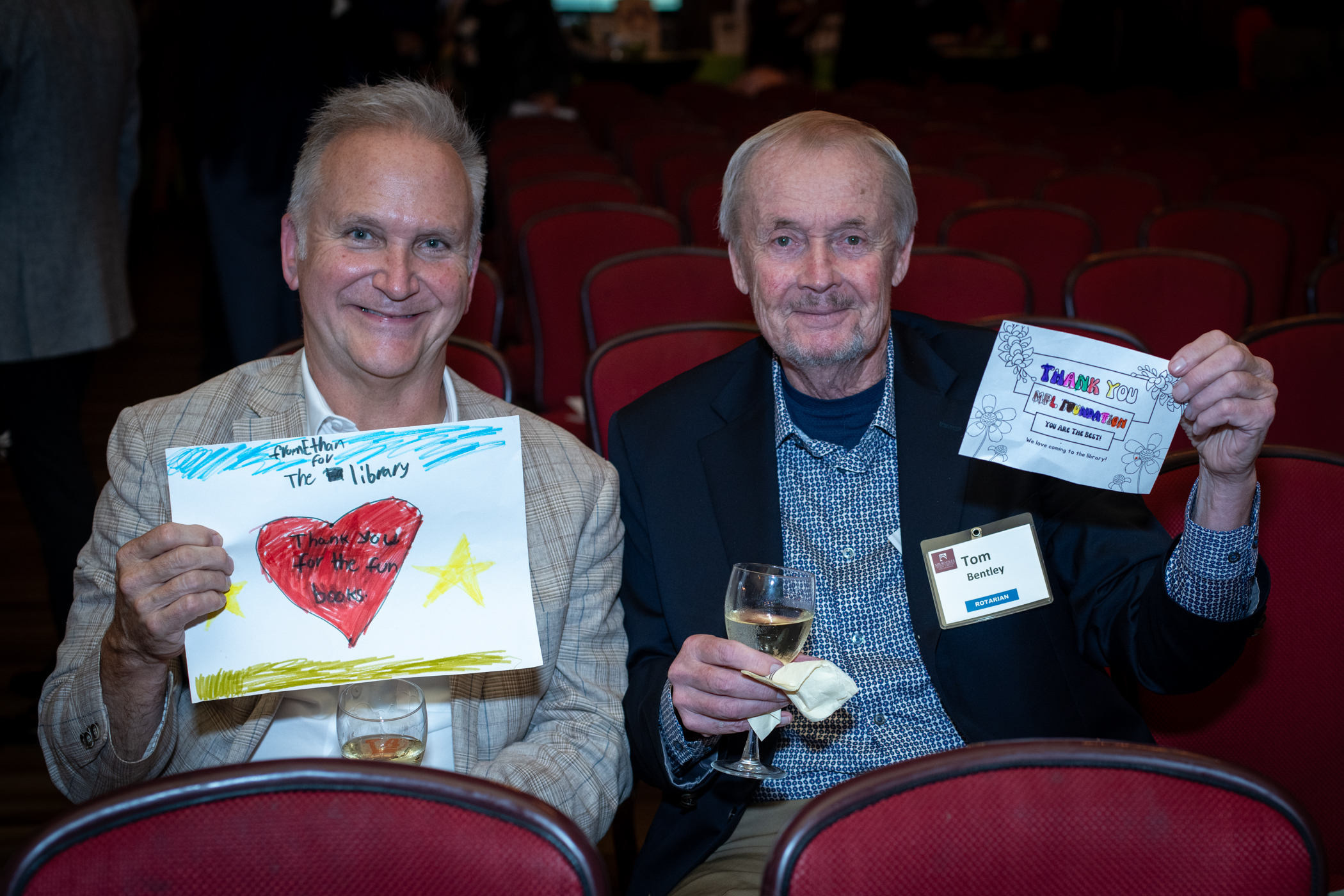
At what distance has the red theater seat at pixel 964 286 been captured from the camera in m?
3.33

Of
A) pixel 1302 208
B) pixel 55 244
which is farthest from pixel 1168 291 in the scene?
pixel 55 244

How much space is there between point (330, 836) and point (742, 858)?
863 millimetres

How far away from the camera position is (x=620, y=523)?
1.80 m

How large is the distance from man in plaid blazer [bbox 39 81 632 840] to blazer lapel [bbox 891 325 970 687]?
47cm

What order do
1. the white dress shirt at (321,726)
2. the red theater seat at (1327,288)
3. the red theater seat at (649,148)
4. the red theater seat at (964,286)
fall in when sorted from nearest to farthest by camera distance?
the white dress shirt at (321,726), the red theater seat at (964,286), the red theater seat at (1327,288), the red theater seat at (649,148)

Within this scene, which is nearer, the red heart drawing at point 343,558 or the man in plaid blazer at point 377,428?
the red heart drawing at point 343,558

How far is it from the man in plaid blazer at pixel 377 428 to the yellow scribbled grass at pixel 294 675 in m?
0.12

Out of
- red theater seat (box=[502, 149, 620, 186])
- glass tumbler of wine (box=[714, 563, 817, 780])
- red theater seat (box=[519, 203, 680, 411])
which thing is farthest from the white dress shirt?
red theater seat (box=[502, 149, 620, 186])

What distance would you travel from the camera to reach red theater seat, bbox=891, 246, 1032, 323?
3330 millimetres

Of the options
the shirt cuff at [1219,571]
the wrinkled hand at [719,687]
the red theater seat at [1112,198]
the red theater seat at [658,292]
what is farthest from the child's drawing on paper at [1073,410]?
the red theater seat at [1112,198]

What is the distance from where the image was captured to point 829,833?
3.24ft

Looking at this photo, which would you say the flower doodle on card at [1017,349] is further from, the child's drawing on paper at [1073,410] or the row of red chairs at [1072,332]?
the row of red chairs at [1072,332]

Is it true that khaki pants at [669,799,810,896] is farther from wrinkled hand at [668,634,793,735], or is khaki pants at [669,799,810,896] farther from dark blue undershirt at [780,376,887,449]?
dark blue undershirt at [780,376,887,449]

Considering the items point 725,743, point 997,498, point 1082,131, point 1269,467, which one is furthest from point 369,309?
point 1082,131
